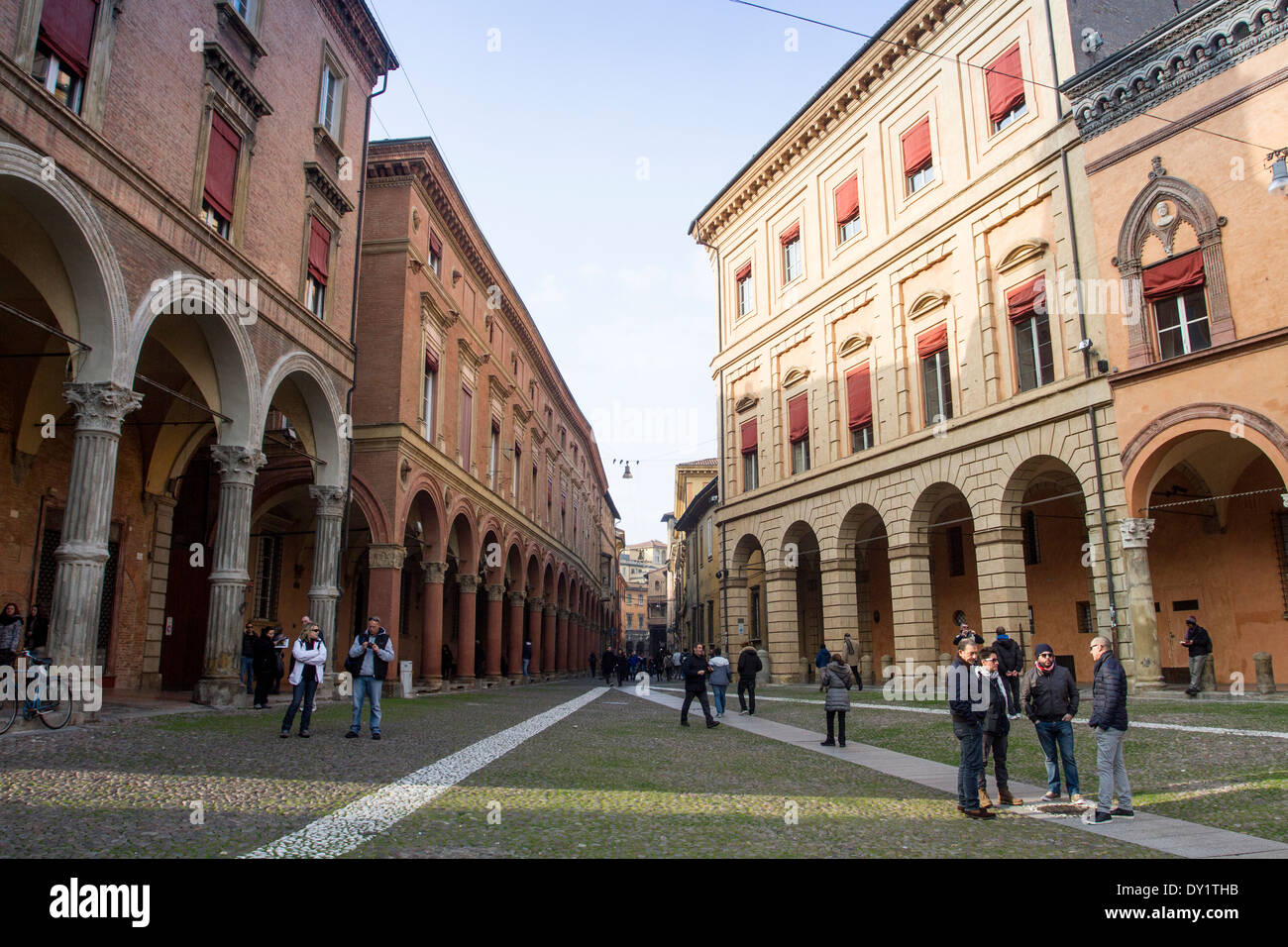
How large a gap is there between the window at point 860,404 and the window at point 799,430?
2263 mm

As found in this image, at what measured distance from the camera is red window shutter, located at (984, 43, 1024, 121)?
20922mm

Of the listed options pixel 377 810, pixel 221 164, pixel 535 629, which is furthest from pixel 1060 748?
pixel 535 629

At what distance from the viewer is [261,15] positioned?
16.4m

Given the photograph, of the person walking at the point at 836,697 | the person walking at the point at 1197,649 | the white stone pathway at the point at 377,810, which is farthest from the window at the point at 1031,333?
the white stone pathway at the point at 377,810

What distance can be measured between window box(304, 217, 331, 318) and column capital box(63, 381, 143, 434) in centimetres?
704

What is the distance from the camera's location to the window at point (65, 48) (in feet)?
35.4

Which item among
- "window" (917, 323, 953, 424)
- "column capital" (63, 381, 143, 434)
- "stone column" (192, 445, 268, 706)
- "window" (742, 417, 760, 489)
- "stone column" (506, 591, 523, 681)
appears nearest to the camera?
"column capital" (63, 381, 143, 434)

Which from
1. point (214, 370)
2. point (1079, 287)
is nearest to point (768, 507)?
point (1079, 287)

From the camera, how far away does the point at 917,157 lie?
24312 mm

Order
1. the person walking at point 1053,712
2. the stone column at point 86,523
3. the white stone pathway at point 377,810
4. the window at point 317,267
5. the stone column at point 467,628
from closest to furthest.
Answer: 1. the white stone pathway at point 377,810
2. the person walking at point 1053,712
3. the stone column at point 86,523
4. the window at point 317,267
5. the stone column at point 467,628

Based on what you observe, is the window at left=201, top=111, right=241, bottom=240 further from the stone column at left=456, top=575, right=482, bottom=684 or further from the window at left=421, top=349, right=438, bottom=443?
the stone column at left=456, top=575, right=482, bottom=684

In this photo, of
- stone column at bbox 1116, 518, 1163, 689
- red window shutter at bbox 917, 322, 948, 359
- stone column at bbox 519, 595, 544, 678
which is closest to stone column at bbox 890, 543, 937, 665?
red window shutter at bbox 917, 322, 948, 359

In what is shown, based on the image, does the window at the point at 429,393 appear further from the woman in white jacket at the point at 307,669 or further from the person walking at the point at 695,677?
the woman in white jacket at the point at 307,669
